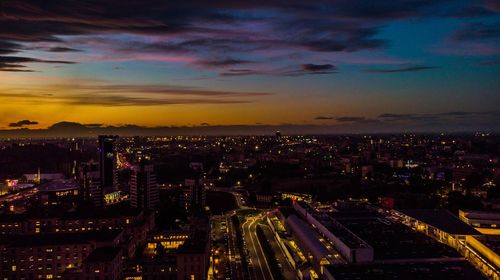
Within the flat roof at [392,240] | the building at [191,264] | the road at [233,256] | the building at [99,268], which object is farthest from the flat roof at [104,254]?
the flat roof at [392,240]

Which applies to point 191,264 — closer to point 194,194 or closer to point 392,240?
point 392,240

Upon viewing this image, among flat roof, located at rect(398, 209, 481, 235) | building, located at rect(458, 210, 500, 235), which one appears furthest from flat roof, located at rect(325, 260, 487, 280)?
building, located at rect(458, 210, 500, 235)

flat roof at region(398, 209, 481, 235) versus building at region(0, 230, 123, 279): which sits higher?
flat roof at region(398, 209, 481, 235)

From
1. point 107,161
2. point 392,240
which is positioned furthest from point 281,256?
point 107,161

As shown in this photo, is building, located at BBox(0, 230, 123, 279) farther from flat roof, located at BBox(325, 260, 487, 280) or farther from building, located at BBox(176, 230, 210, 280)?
flat roof, located at BBox(325, 260, 487, 280)

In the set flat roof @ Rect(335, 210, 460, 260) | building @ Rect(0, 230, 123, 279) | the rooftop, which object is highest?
flat roof @ Rect(335, 210, 460, 260)

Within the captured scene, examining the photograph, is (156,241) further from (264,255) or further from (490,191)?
(490,191)

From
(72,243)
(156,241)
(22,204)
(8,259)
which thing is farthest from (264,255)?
(22,204)
